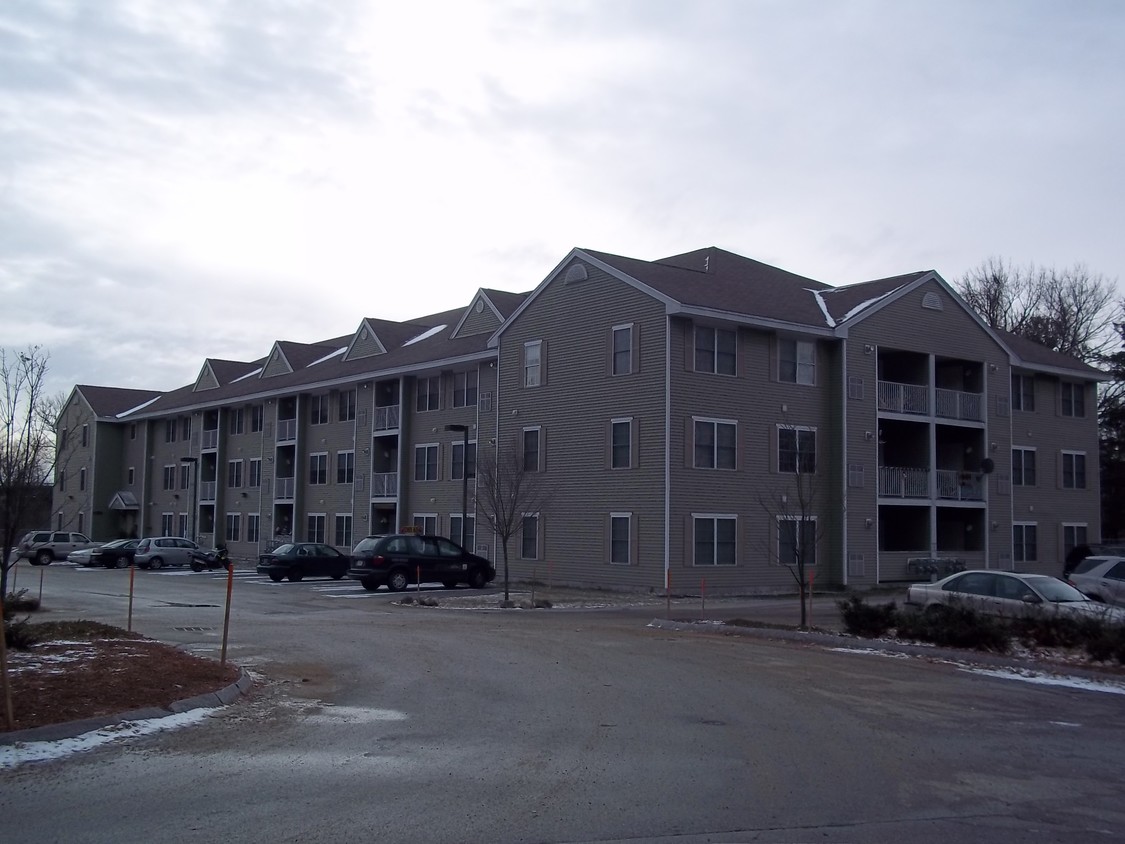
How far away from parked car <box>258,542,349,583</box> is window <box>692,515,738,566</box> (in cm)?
1376

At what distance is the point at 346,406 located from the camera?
1944 inches

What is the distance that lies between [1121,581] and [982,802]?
19.2 metres

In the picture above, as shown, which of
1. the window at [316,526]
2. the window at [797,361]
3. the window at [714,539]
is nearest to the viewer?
the window at [714,539]

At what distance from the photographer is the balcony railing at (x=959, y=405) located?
3878 cm

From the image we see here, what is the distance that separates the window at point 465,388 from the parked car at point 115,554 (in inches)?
715

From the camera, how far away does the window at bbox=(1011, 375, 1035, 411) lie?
139 ft

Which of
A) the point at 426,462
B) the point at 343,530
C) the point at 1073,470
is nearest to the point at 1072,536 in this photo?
the point at 1073,470

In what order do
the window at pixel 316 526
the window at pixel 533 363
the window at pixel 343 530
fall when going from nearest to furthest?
the window at pixel 533 363, the window at pixel 343 530, the window at pixel 316 526

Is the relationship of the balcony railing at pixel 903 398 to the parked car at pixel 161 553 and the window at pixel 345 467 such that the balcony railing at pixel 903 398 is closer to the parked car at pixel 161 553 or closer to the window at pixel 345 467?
the window at pixel 345 467

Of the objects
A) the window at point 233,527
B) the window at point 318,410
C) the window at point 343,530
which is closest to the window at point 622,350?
the window at point 343,530

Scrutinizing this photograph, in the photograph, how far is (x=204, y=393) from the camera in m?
62.8

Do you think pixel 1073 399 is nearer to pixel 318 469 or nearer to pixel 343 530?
pixel 343 530

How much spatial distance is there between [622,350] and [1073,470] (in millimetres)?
22316

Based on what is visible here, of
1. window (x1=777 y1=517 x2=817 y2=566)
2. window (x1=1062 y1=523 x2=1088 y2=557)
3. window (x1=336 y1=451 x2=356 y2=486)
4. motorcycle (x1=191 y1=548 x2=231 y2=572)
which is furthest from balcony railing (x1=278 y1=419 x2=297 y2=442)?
window (x1=1062 y1=523 x2=1088 y2=557)
